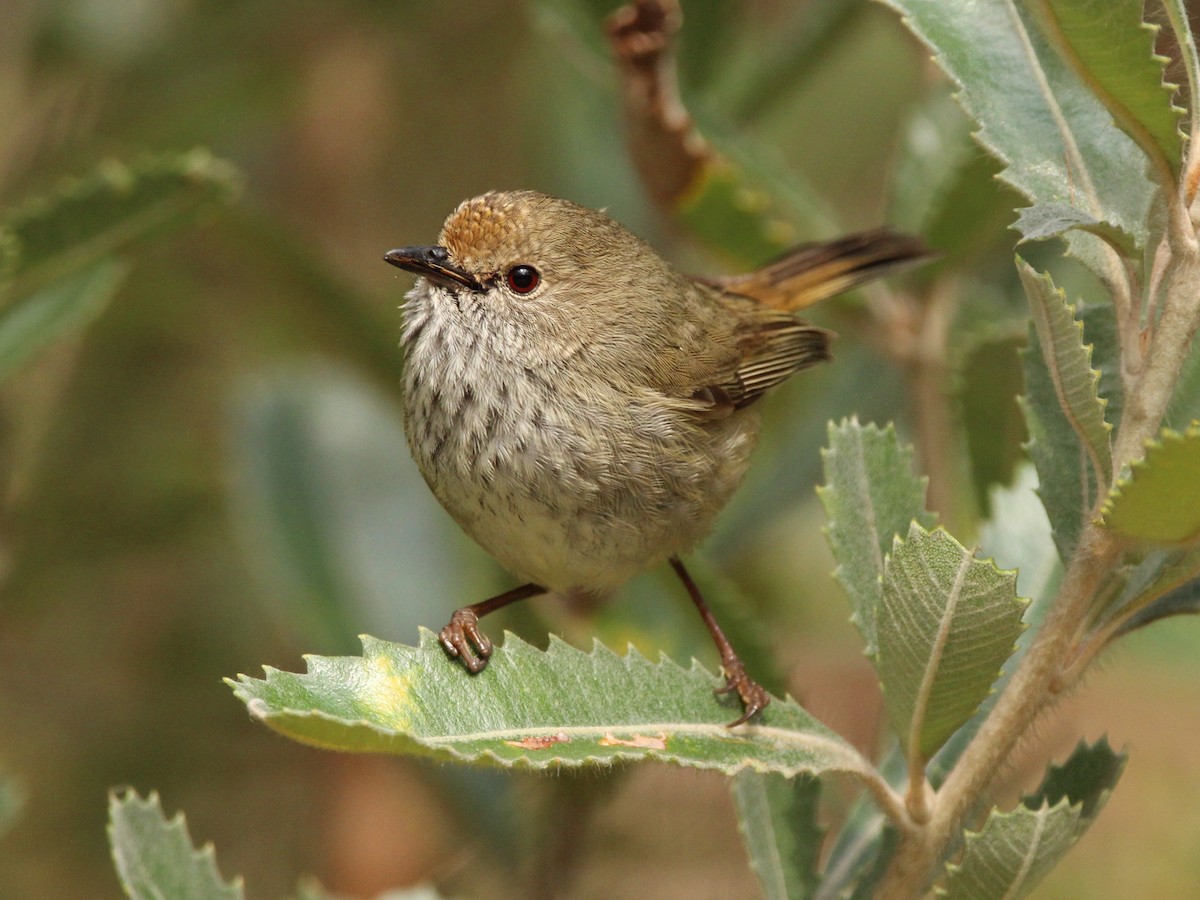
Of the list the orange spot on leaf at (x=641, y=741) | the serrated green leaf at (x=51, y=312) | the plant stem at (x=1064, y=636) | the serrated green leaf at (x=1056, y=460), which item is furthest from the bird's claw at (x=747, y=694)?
the serrated green leaf at (x=51, y=312)

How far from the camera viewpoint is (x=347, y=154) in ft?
15.4

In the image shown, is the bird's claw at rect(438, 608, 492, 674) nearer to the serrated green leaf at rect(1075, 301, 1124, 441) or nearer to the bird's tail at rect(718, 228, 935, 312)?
the serrated green leaf at rect(1075, 301, 1124, 441)

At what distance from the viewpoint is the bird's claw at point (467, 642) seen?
1.98 metres

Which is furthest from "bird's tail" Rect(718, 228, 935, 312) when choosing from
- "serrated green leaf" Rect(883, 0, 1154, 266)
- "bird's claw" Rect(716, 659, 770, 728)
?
"bird's claw" Rect(716, 659, 770, 728)

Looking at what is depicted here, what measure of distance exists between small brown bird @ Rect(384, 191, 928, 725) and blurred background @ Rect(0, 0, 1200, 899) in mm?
323

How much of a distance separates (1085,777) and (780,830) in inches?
19.6

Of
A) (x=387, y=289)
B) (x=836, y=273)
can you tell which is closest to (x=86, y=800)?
(x=387, y=289)

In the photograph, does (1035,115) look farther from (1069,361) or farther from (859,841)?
(859,841)

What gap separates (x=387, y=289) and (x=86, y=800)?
6.59 ft

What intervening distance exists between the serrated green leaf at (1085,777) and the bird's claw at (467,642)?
32.2 inches

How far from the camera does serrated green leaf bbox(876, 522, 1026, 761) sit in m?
1.71

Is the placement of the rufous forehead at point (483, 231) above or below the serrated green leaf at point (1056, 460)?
above

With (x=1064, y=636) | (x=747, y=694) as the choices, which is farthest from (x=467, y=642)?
(x=1064, y=636)

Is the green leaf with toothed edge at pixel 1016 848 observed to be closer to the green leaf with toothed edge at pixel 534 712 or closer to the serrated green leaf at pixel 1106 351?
the green leaf with toothed edge at pixel 534 712
